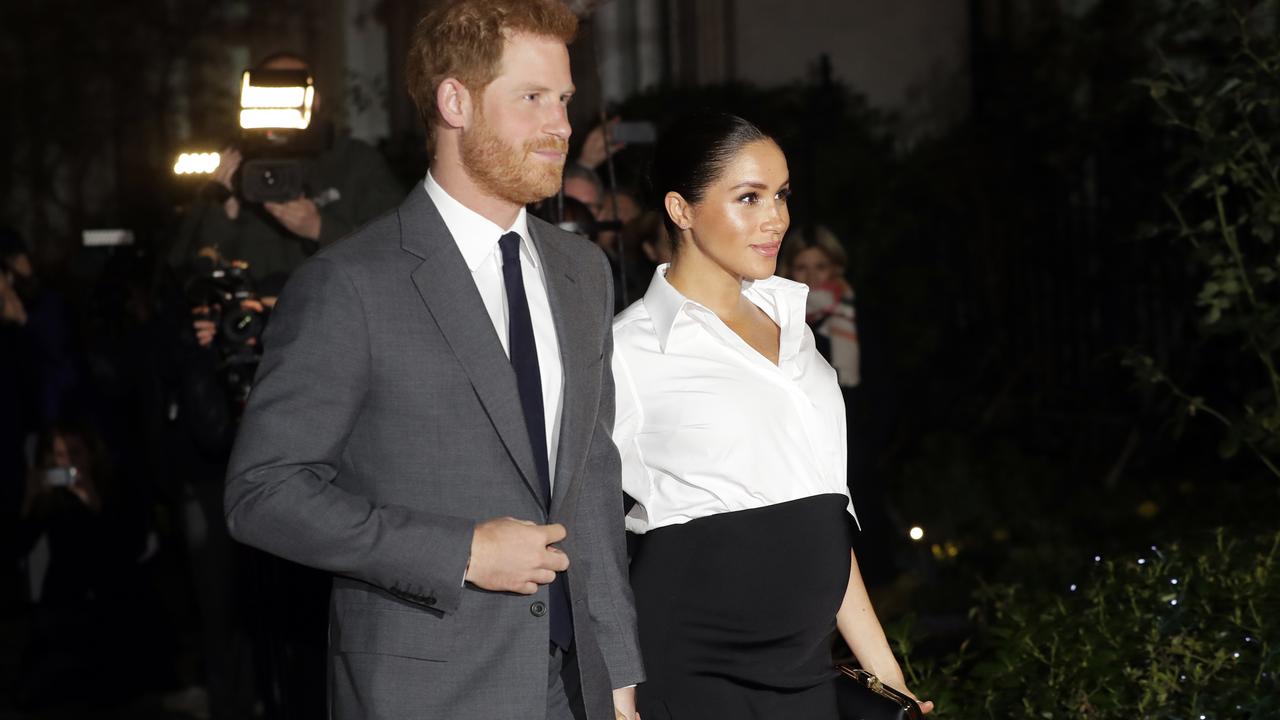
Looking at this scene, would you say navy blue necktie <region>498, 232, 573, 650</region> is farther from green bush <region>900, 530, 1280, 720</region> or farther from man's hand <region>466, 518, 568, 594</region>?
green bush <region>900, 530, 1280, 720</region>

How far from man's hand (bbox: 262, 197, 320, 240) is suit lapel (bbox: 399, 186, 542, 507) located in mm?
2152

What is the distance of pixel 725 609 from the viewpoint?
3168 millimetres

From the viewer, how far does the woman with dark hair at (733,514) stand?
3.15 metres

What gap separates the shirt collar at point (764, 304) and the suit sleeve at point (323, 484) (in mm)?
912

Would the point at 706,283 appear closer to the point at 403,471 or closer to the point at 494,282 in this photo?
the point at 494,282

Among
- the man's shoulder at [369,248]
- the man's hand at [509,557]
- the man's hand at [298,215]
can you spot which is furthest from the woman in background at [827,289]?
the man's hand at [509,557]

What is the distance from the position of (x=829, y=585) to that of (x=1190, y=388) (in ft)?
23.3

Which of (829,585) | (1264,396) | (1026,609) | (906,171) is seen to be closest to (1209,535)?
(1264,396)

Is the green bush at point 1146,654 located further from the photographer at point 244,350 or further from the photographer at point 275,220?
the photographer at point 275,220

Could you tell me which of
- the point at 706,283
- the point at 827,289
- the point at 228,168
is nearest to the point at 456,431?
the point at 706,283

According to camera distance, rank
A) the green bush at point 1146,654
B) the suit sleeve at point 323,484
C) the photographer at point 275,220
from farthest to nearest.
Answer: the photographer at point 275,220 → the green bush at point 1146,654 → the suit sleeve at point 323,484

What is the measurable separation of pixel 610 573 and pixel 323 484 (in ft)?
1.87

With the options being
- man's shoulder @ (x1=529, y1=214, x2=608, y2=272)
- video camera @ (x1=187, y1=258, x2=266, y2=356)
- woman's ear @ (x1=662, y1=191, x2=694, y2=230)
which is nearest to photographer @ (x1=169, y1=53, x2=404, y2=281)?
video camera @ (x1=187, y1=258, x2=266, y2=356)

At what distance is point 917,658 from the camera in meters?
5.79
